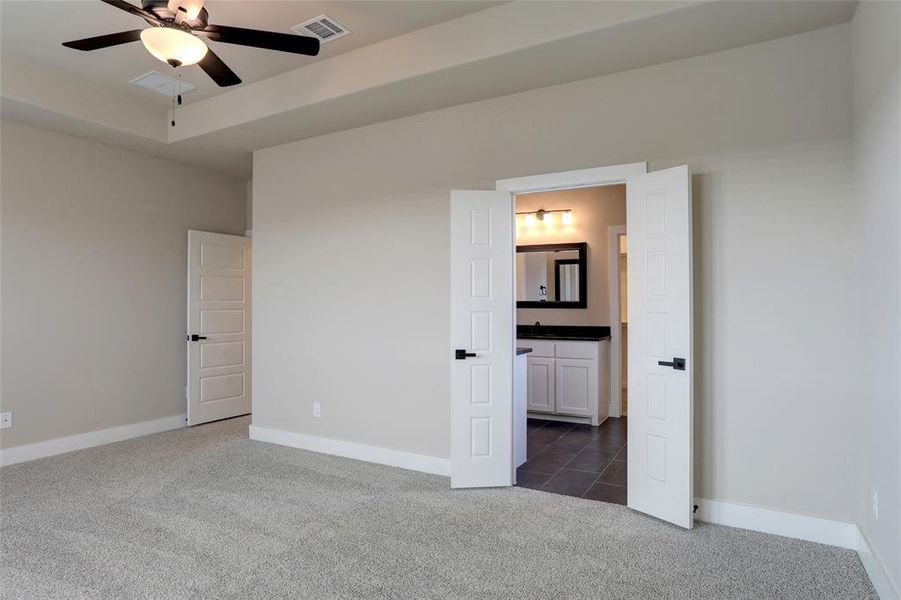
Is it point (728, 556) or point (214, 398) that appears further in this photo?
point (214, 398)

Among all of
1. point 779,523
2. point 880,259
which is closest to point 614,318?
point 779,523

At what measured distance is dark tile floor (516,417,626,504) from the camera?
3.63 metres

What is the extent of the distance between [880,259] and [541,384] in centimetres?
359

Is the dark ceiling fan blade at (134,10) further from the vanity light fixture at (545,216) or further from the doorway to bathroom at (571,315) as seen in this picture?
the vanity light fixture at (545,216)

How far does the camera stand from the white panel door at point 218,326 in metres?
5.54

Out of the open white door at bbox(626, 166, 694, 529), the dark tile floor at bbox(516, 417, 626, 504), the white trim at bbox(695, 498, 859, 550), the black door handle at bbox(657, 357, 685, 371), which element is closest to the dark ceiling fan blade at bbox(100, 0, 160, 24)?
the open white door at bbox(626, 166, 694, 529)

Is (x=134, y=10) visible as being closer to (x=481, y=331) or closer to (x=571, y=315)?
(x=481, y=331)

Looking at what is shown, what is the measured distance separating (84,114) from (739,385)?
5.14m

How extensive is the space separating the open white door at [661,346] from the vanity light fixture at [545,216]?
2.81 meters

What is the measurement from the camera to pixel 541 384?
18.6 ft

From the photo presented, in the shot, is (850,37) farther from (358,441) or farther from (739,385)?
(358,441)

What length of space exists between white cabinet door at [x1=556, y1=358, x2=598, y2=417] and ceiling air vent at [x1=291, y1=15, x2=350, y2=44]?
12.2ft

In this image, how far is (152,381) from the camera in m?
5.28

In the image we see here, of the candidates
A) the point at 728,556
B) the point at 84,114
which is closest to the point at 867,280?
the point at 728,556
